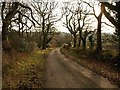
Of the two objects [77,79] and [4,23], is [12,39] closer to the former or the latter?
[4,23]

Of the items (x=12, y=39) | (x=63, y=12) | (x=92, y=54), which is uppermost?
(x=63, y=12)

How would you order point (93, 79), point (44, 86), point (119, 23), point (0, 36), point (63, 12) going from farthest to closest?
1. point (63, 12)
2. point (0, 36)
3. point (119, 23)
4. point (93, 79)
5. point (44, 86)

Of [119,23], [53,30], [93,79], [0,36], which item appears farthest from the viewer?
[53,30]

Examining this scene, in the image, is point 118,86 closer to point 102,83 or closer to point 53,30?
point 102,83

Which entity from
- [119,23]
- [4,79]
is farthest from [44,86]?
[119,23]

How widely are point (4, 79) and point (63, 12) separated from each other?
50951 mm

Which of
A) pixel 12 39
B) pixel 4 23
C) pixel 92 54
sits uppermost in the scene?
pixel 4 23

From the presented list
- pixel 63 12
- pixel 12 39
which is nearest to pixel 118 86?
pixel 12 39

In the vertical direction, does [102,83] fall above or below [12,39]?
below

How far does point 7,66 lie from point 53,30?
59.6 m

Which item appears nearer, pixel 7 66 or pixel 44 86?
pixel 44 86

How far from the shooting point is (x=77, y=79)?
1471 centimetres

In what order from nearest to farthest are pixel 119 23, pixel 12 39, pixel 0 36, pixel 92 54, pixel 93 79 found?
pixel 93 79, pixel 119 23, pixel 0 36, pixel 12 39, pixel 92 54

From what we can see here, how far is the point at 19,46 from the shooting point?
26.5 meters
